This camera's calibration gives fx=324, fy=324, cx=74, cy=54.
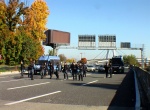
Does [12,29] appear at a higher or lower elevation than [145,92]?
higher

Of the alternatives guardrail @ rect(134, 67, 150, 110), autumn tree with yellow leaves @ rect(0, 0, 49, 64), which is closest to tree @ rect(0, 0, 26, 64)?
autumn tree with yellow leaves @ rect(0, 0, 49, 64)

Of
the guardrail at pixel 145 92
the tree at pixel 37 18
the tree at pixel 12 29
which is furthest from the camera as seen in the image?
the tree at pixel 37 18

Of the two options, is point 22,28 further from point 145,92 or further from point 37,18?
point 145,92

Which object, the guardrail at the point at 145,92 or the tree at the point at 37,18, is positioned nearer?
the guardrail at the point at 145,92

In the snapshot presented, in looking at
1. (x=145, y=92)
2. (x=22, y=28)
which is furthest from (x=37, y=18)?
(x=145, y=92)

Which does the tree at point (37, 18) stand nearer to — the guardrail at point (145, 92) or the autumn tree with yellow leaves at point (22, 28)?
the autumn tree with yellow leaves at point (22, 28)

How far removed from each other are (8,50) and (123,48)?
139 ft

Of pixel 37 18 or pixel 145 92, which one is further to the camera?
pixel 37 18

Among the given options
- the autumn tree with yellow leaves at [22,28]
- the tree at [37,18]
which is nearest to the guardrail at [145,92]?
the autumn tree with yellow leaves at [22,28]

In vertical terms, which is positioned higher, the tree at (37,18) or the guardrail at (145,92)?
the tree at (37,18)

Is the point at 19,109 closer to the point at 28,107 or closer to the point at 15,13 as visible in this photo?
the point at 28,107

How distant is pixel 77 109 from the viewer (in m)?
11.7

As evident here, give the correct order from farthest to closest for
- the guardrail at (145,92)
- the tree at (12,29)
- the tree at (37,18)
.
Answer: the tree at (37,18) < the tree at (12,29) < the guardrail at (145,92)

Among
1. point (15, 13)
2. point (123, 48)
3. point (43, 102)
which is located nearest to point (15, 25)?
point (15, 13)
